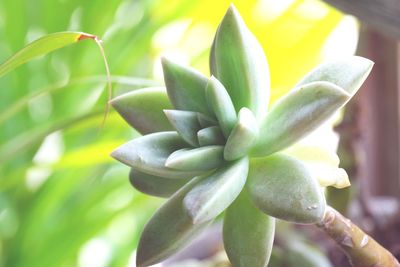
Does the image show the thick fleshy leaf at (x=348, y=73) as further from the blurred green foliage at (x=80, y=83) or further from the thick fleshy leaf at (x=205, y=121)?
the blurred green foliage at (x=80, y=83)

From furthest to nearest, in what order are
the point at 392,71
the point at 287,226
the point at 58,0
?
the point at 58,0 < the point at 392,71 < the point at 287,226

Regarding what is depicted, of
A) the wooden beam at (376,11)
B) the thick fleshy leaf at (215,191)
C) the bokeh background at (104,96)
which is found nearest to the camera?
the thick fleshy leaf at (215,191)

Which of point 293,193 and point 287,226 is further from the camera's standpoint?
point 287,226

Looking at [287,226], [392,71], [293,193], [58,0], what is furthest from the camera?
[58,0]

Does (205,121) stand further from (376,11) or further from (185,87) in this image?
(376,11)

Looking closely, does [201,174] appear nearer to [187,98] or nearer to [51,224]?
[187,98]

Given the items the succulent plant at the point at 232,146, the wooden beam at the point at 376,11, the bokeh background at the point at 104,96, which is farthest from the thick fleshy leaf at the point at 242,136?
the bokeh background at the point at 104,96

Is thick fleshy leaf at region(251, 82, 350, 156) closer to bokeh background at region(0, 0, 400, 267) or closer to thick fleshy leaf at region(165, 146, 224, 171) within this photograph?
thick fleshy leaf at region(165, 146, 224, 171)

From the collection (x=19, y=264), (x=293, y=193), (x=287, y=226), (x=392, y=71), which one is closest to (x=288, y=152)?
(x=293, y=193)
